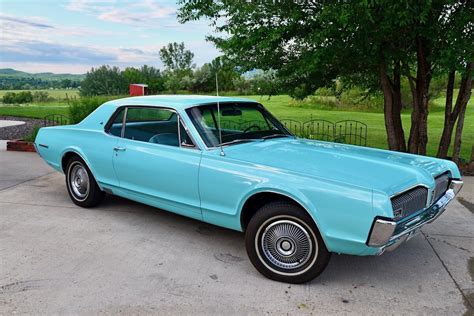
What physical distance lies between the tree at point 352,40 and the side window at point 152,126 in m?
2.63

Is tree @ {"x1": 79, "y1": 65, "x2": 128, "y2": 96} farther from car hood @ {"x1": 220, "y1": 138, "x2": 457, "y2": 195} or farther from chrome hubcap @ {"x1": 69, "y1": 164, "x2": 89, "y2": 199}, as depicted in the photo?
car hood @ {"x1": 220, "y1": 138, "x2": 457, "y2": 195}

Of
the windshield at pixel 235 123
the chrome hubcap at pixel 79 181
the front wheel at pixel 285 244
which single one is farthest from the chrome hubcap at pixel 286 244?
the chrome hubcap at pixel 79 181

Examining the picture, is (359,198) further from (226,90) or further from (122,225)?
(226,90)

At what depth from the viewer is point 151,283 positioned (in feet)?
11.0

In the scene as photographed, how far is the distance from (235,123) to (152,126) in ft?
3.48

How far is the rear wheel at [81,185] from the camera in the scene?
5085mm

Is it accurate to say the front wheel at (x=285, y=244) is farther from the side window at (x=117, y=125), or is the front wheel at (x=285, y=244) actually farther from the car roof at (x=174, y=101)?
the side window at (x=117, y=125)

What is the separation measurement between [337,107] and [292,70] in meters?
12.1

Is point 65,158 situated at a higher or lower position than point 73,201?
higher

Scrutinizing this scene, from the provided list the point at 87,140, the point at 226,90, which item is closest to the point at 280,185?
the point at 87,140

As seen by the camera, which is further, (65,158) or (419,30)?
(419,30)

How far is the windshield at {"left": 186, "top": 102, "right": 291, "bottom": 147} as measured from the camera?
13.4ft

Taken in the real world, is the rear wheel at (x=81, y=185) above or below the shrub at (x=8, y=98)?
below

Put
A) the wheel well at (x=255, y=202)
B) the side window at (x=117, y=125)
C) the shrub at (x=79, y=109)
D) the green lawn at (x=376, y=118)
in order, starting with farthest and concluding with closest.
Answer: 1. the green lawn at (x=376, y=118)
2. the shrub at (x=79, y=109)
3. the side window at (x=117, y=125)
4. the wheel well at (x=255, y=202)
